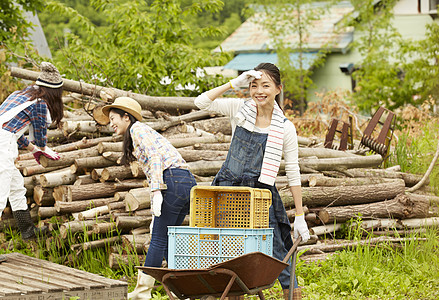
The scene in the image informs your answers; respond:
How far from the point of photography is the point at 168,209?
5.03 meters

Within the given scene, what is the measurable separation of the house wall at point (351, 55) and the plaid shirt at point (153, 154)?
19.0m

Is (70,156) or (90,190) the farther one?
(70,156)

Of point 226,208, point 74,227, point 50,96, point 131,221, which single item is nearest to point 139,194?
point 131,221

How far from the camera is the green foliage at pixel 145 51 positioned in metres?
11.1

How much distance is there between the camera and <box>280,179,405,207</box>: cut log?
7082 millimetres

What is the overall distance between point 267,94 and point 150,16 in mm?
8491

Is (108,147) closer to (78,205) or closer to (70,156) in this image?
(70,156)

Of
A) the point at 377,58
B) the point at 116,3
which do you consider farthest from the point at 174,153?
the point at 377,58

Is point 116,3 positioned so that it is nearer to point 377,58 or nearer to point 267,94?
point 267,94

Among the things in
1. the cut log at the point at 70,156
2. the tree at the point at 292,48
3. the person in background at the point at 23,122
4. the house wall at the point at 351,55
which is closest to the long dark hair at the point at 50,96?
the person in background at the point at 23,122

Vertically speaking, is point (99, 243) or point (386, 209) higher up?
point (386, 209)

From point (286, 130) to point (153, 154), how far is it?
124cm

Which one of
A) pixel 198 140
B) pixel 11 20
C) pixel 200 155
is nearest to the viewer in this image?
pixel 200 155

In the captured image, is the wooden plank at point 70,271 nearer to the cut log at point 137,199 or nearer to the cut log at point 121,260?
the cut log at point 121,260
